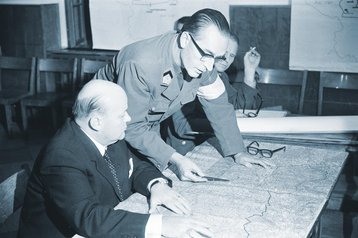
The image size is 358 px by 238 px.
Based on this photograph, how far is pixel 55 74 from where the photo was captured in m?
5.86

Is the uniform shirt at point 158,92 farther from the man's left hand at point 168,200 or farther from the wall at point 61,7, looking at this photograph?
the wall at point 61,7

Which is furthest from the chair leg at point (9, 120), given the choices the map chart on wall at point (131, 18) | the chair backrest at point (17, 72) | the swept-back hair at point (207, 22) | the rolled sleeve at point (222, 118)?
the swept-back hair at point (207, 22)

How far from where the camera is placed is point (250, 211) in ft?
6.40

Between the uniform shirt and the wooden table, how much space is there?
120 millimetres

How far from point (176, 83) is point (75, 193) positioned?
0.97m

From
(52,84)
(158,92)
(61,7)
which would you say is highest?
(61,7)

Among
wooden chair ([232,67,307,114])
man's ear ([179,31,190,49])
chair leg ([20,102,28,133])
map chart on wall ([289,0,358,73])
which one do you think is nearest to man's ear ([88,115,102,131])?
man's ear ([179,31,190,49])

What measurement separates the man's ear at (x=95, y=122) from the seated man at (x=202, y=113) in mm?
916

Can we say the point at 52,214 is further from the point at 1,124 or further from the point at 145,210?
the point at 1,124

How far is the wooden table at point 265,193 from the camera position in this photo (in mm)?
1839

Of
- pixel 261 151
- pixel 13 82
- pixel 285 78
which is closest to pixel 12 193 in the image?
pixel 261 151

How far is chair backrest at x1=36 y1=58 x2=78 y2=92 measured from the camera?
546 cm

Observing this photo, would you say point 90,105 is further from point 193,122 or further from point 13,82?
point 13,82

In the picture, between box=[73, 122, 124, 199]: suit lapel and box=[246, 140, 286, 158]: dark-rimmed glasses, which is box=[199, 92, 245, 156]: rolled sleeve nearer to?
box=[246, 140, 286, 158]: dark-rimmed glasses
